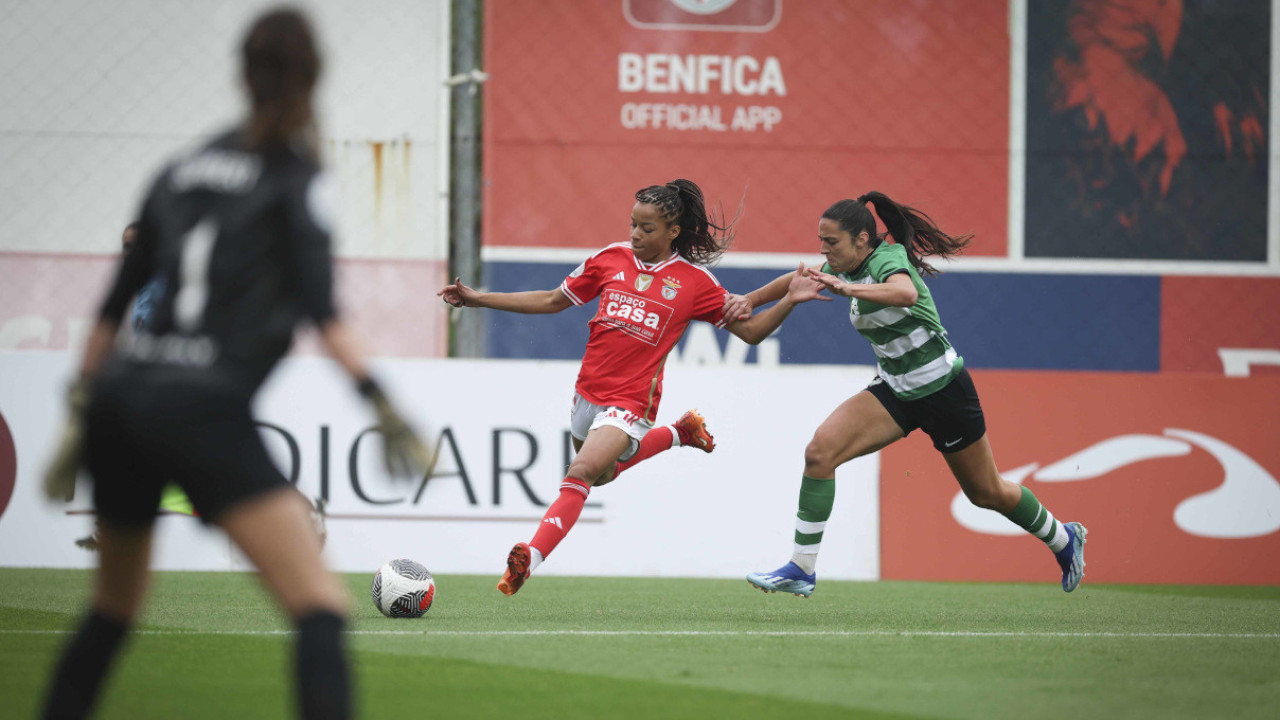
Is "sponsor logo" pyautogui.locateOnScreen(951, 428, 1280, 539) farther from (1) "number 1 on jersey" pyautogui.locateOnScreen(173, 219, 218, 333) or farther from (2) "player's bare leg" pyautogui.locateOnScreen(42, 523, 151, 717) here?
(1) "number 1 on jersey" pyautogui.locateOnScreen(173, 219, 218, 333)

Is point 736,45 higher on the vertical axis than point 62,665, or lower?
higher

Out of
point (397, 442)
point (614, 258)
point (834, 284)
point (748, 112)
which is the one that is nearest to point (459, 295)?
point (614, 258)

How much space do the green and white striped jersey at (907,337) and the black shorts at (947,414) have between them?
4 centimetres

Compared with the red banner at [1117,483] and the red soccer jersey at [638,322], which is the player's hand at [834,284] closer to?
the red soccer jersey at [638,322]

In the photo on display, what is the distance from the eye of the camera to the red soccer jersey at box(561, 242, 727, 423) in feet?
22.4

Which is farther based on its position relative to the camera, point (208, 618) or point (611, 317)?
point (611, 317)

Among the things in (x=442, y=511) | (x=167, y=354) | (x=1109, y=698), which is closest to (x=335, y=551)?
(x=442, y=511)

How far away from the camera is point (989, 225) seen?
9.92 m

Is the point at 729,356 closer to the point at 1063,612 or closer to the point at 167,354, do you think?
the point at 1063,612

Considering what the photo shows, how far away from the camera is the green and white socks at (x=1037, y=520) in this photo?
22.2ft

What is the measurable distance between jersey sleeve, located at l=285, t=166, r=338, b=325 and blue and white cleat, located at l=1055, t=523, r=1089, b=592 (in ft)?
16.6

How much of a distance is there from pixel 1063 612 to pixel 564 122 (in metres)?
4.60

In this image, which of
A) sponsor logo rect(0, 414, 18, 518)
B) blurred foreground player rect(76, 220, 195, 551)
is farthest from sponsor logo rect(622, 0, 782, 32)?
sponsor logo rect(0, 414, 18, 518)

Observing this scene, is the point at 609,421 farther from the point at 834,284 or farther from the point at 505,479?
the point at 505,479
